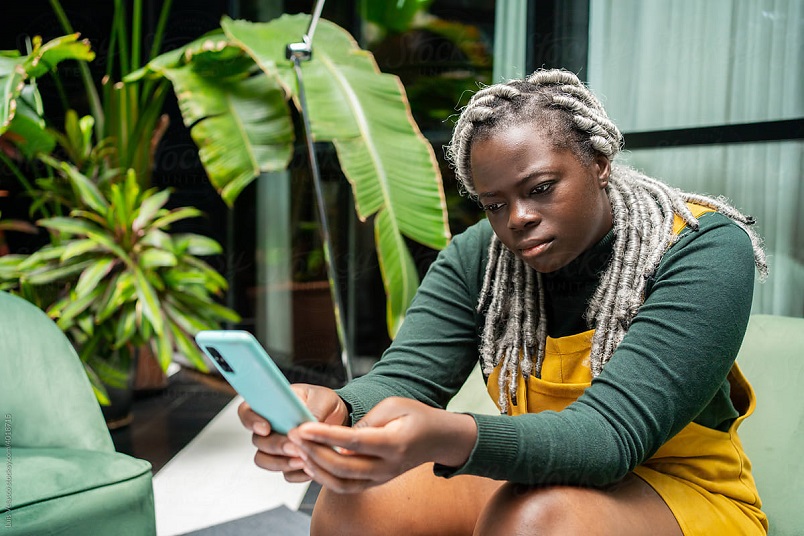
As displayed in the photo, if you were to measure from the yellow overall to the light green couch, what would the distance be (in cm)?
16

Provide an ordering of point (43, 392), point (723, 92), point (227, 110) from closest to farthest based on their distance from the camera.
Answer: point (43, 392), point (723, 92), point (227, 110)

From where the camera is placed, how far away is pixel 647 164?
197 cm

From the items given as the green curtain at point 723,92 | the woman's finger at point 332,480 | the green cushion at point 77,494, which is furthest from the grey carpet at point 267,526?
the green curtain at point 723,92

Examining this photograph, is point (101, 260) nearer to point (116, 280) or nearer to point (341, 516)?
point (116, 280)

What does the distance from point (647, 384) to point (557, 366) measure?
209 mm

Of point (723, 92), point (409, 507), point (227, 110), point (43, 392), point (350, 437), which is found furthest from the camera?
point (227, 110)

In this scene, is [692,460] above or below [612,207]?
below

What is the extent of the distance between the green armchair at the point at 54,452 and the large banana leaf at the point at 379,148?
971mm

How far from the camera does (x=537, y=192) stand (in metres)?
0.89

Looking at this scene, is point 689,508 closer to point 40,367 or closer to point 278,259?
point 40,367

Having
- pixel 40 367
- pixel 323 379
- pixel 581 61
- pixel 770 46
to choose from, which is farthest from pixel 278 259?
pixel 770 46

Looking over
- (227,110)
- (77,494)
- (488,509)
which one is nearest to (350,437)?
(488,509)

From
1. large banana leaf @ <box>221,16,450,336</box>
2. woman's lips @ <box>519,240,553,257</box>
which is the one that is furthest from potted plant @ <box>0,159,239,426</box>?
woman's lips @ <box>519,240,553,257</box>

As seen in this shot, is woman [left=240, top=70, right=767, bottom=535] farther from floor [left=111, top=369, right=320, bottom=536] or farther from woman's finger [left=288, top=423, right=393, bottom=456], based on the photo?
floor [left=111, top=369, right=320, bottom=536]
